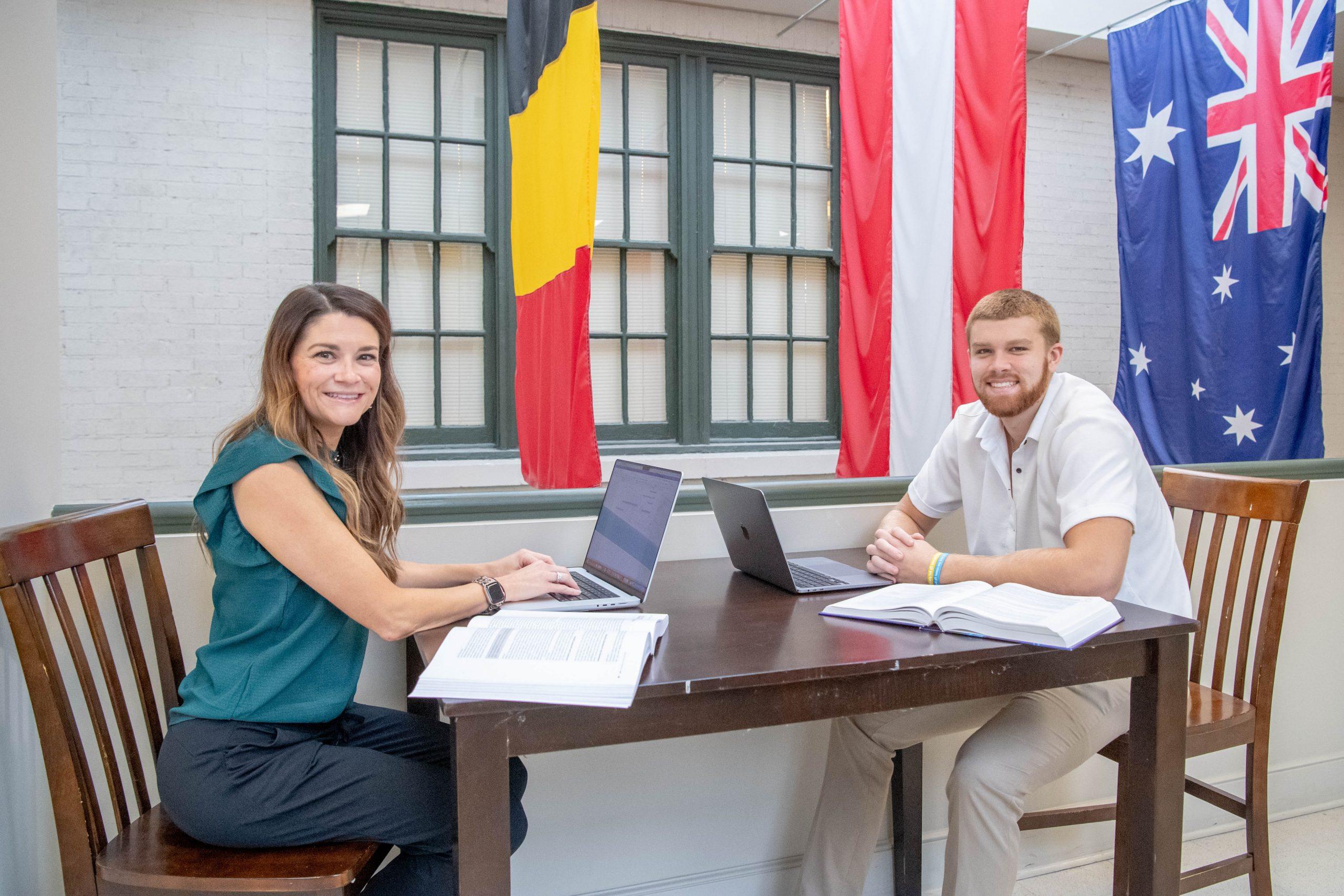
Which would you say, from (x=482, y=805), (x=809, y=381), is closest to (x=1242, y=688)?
(x=482, y=805)

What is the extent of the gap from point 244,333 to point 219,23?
4.73ft

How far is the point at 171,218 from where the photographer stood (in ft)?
13.6

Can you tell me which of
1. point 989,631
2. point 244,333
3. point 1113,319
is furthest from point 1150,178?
point 244,333

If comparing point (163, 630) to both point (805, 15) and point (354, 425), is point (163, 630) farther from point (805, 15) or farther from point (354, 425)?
point (805, 15)

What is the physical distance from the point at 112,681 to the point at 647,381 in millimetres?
3830

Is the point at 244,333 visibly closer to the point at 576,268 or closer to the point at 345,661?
the point at 576,268

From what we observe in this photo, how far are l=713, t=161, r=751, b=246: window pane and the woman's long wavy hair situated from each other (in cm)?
376

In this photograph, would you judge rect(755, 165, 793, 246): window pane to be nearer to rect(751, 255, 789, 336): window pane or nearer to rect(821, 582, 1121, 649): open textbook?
rect(751, 255, 789, 336): window pane

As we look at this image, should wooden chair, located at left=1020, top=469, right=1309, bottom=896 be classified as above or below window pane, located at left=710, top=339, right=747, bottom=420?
below

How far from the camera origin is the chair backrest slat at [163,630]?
1538 millimetres

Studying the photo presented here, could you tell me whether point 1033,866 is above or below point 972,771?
below

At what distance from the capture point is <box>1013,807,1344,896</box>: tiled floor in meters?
2.26

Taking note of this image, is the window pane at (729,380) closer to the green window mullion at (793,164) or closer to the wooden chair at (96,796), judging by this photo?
the green window mullion at (793,164)

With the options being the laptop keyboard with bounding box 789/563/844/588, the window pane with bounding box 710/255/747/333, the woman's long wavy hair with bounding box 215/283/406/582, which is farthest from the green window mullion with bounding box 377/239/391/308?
the laptop keyboard with bounding box 789/563/844/588
